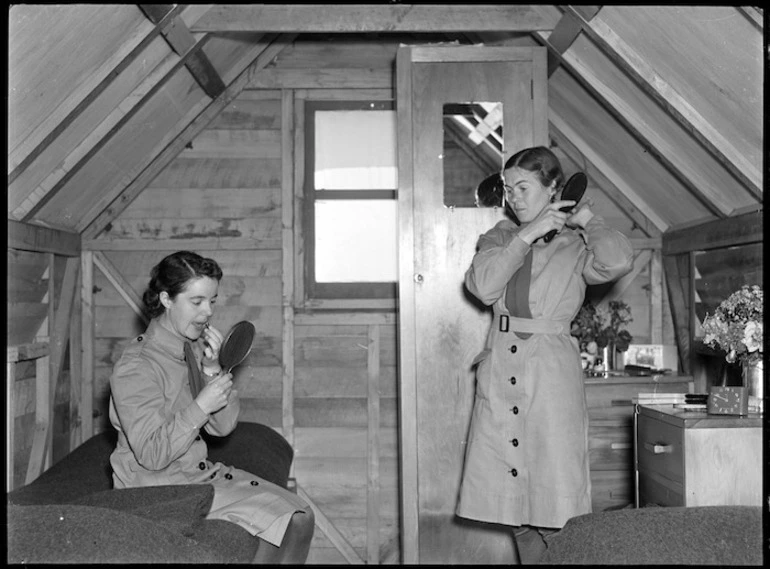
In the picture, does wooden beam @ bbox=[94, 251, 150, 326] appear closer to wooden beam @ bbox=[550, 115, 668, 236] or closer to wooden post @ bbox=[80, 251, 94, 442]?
wooden post @ bbox=[80, 251, 94, 442]

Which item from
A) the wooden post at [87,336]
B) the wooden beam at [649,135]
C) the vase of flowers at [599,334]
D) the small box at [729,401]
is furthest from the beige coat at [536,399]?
the wooden post at [87,336]

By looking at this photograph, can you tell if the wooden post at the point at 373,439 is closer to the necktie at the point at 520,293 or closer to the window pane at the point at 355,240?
the window pane at the point at 355,240

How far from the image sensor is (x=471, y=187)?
4336mm

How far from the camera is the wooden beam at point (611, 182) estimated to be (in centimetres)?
482

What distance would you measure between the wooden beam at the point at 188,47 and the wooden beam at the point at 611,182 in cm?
174

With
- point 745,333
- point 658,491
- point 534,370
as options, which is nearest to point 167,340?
point 534,370

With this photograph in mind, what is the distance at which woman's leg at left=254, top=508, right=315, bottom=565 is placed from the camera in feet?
8.23

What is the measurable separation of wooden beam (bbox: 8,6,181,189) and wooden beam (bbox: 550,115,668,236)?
2.24m

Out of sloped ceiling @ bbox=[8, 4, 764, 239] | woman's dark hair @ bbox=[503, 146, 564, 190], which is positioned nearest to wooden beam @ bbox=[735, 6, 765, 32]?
sloped ceiling @ bbox=[8, 4, 764, 239]

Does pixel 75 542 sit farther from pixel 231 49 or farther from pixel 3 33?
pixel 231 49

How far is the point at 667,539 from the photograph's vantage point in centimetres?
164

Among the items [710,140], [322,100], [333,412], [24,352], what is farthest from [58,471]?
[710,140]

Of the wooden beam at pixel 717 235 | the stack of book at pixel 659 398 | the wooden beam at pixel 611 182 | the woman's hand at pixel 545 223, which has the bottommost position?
the stack of book at pixel 659 398

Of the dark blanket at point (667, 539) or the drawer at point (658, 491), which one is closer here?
the dark blanket at point (667, 539)
